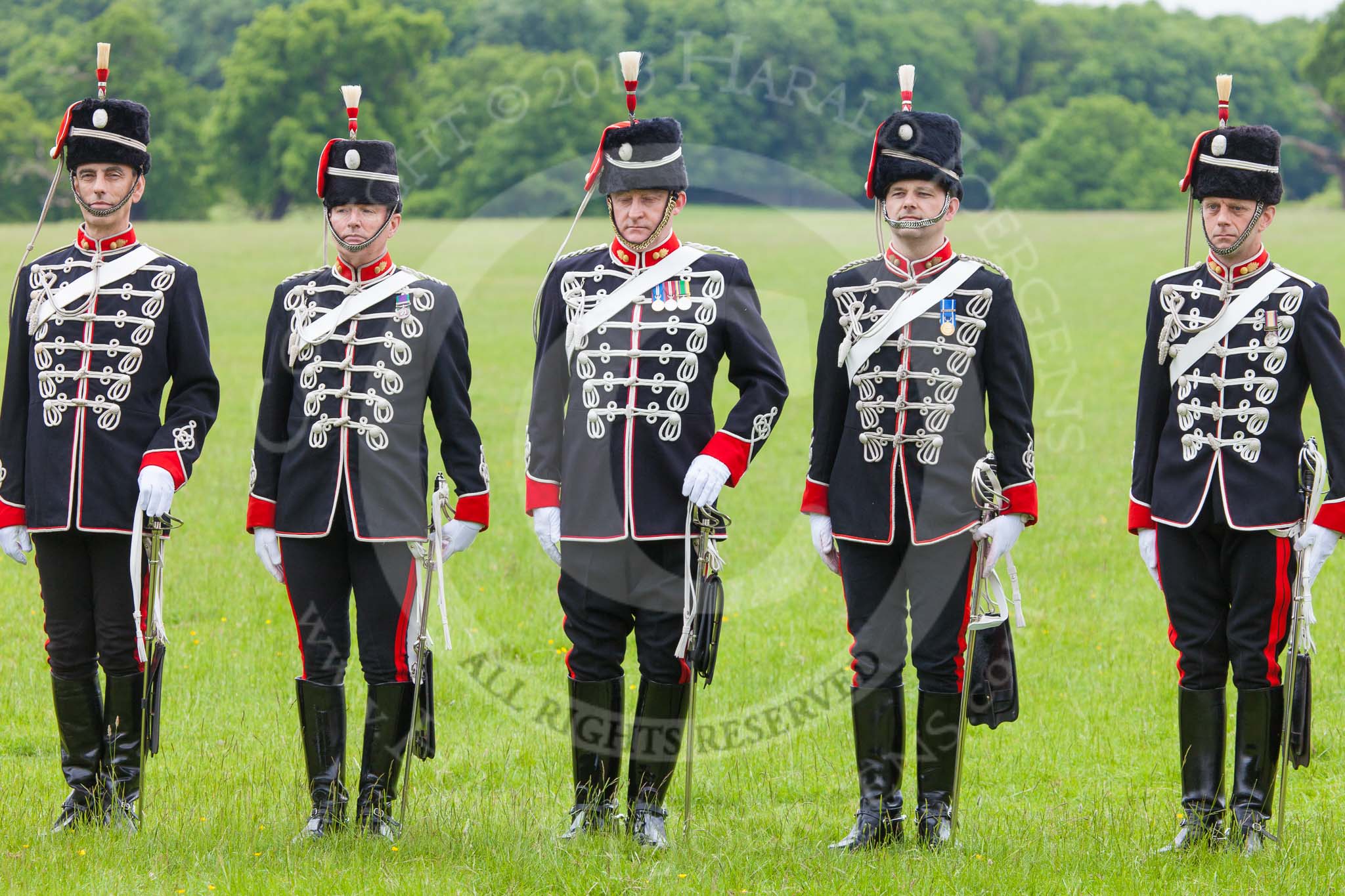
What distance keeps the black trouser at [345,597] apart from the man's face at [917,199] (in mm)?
2041

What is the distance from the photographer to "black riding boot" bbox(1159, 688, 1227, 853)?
518cm

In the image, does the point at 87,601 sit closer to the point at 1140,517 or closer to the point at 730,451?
the point at 730,451

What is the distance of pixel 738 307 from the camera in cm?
536

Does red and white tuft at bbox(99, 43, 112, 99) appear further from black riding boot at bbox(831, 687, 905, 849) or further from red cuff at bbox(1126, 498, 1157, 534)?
red cuff at bbox(1126, 498, 1157, 534)

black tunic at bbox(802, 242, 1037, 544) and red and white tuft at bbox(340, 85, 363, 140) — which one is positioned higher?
red and white tuft at bbox(340, 85, 363, 140)

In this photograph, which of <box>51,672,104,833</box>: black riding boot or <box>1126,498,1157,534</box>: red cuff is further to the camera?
<box>51,672,104,833</box>: black riding boot

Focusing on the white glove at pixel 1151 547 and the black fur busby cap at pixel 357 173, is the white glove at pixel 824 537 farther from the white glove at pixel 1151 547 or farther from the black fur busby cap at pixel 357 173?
the black fur busby cap at pixel 357 173

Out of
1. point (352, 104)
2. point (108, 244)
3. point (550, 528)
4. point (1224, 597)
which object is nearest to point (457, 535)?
point (550, 528)

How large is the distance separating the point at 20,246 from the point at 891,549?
32809 mm

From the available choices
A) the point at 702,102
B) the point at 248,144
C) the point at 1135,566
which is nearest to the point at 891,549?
the point at 1135,566

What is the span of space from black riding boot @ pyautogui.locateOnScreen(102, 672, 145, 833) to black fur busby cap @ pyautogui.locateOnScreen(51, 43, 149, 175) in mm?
1841

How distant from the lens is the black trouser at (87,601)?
5.52m

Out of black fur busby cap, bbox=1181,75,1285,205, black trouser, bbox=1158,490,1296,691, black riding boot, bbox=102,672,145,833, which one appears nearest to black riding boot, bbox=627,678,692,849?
black trouser, bbox=1158,490,1296,691

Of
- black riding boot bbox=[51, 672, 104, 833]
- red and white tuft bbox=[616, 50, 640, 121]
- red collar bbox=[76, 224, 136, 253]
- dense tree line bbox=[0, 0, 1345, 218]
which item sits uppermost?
dense tree line bbox=[0, 0, 1345, 218]
